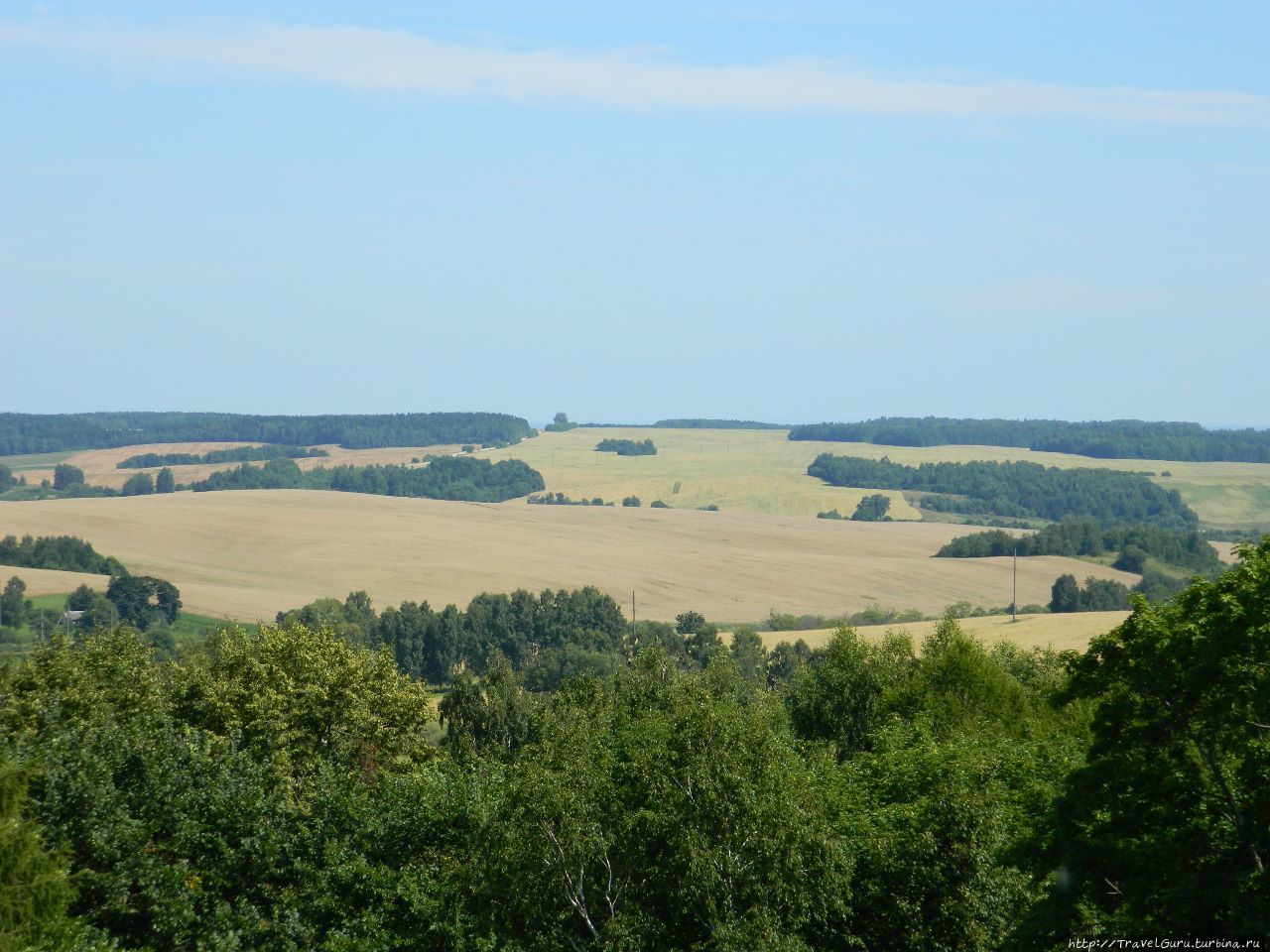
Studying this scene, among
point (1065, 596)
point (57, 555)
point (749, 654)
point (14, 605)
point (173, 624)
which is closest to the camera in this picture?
point (749, 654)

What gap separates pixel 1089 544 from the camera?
153125 mm

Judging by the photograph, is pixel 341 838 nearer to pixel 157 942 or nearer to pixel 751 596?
pixel 157 942

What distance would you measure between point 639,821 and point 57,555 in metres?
116

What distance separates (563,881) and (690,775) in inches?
122

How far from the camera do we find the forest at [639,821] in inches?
827

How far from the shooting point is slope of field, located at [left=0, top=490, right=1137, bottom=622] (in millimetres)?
123625

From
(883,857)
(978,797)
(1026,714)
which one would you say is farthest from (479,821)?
(1026,714)

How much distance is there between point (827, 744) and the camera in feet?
157

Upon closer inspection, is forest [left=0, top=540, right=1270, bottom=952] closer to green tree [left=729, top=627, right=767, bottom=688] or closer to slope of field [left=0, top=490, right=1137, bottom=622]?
green tree [left=729, top=627, right=767, bottom=688]

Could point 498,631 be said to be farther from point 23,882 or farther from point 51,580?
point 23,882

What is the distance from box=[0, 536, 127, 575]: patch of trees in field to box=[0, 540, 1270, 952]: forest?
3531 inches

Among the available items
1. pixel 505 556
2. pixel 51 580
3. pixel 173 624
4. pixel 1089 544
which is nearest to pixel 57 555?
pixel 51 580

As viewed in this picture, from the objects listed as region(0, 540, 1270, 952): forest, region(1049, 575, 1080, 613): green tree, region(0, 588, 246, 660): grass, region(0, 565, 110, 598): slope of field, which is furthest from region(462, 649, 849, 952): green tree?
region(1049, 575, 1080, 613): green tree

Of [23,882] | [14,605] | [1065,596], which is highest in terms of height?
[23,882]
